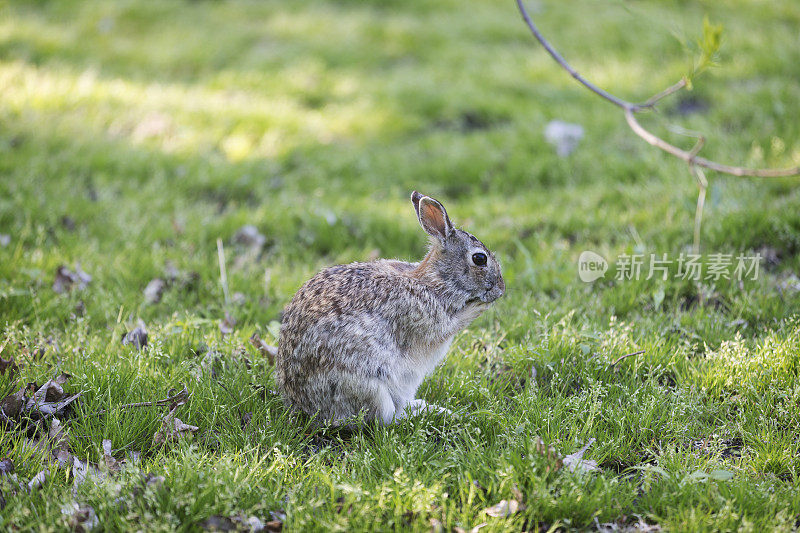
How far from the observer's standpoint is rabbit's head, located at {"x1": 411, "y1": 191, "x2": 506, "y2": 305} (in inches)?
188

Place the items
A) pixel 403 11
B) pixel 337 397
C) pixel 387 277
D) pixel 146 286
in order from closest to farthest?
1. pixel 337 397
2. pixel 387 277
3. pixel 146 286
4. pixel 403 11

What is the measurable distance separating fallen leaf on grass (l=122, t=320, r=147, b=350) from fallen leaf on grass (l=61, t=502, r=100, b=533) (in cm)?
173

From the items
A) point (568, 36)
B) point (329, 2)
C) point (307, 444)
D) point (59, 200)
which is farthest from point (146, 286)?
point (329, 2)

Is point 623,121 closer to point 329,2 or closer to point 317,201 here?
point 317,201

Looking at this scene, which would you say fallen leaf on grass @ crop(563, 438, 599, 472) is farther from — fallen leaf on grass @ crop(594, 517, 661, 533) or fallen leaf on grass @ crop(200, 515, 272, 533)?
fallen leaf on grass @ crop(200, 515, 272, 533)

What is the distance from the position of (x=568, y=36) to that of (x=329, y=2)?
4.96 metres

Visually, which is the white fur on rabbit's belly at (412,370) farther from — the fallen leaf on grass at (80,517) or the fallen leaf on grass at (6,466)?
the fallen leaf on grass at (6,466)

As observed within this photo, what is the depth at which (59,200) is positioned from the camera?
24.4ft

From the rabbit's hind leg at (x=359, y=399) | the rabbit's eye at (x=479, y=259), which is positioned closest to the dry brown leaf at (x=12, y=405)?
the rabbit's hind leg at (x=359, y=399)

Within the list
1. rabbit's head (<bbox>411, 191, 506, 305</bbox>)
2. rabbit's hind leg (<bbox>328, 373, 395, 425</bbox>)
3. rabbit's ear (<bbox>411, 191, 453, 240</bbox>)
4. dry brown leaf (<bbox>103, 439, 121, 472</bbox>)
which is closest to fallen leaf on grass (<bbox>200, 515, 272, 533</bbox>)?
dry brown leaf (<bbox>103, 439, 121, 472</bbox>)

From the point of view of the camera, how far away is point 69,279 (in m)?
6.02

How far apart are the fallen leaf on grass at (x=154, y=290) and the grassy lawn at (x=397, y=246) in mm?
78

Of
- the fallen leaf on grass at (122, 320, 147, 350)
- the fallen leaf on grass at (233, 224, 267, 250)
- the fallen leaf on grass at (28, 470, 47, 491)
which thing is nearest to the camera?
the fallen leaf on grass at (28, 470, 47, 491)

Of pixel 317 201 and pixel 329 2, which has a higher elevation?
pixel 329 2
